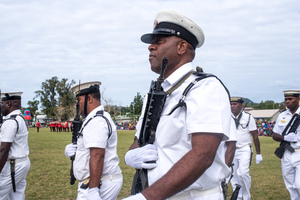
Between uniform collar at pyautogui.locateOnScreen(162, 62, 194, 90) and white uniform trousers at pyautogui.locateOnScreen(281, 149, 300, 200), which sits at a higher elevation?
uniform collar at pyautogui.locateOnScreen(162, 62, 194, 90)

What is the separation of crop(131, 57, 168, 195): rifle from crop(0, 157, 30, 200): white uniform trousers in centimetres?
445

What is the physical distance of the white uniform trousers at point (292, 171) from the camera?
674 centimetres

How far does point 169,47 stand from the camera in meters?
2.24

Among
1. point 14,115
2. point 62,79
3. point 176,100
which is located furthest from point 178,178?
point 62,79

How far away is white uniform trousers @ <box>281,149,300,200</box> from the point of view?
6.74m

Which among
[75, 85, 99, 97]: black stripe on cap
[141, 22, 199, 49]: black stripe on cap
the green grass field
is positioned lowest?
the green grass field

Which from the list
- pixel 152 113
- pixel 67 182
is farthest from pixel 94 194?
pixel 67 182

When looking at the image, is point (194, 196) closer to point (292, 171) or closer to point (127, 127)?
point (292, 171)

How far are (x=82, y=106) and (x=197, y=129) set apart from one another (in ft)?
11.1

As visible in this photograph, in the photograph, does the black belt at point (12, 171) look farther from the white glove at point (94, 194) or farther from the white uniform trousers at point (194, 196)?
the white uniform trousers at point (194, 196)

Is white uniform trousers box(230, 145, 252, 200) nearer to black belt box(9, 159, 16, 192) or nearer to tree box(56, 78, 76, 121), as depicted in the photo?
black belt box(9, 159, 16, 192)

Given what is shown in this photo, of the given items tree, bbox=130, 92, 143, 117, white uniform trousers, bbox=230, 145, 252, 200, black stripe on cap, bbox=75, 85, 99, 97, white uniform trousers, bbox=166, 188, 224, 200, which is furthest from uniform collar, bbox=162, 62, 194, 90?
tree, bbox=130, 92, 143, 117

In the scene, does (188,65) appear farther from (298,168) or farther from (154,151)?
(298,168)

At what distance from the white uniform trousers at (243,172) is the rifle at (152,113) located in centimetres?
655
